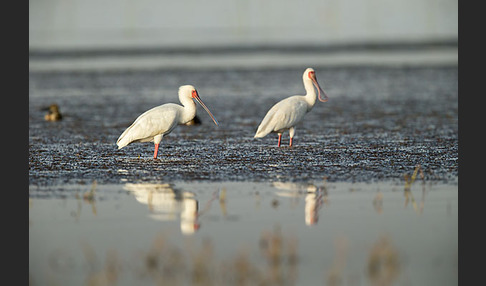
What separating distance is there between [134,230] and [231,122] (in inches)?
387

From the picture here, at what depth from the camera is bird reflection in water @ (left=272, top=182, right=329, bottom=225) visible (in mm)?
8126

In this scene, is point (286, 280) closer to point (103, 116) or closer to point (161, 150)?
point (161, 150)

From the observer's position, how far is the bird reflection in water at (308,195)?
26.7ft

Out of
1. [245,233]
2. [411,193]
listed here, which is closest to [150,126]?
[411,193]

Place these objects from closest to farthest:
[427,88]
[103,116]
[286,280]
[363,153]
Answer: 1. [286,280]
2. [363,153]
3. [103,116]
4. [427,88]

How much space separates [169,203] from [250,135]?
635cm

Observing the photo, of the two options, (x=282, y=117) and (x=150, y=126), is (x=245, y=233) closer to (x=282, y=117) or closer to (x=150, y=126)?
→ (x=150, y=126)

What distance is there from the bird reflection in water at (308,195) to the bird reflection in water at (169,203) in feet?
3.31

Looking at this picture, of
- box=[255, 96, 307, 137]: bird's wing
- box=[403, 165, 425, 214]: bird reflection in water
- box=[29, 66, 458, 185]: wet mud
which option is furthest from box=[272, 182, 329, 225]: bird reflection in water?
box=[255, 96, 307, 137]: bird's wing

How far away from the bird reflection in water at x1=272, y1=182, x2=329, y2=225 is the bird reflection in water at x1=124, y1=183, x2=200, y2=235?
3.31 ft

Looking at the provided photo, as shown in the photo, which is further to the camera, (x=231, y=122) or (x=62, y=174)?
(x=231, y=122)

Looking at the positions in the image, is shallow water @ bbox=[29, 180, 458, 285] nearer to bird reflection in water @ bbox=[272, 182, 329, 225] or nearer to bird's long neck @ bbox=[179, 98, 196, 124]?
bird reflection in water @ bbox=[272, 182, 329, 225]

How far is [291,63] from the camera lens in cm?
3994

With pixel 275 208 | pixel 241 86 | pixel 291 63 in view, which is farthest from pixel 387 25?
pixel 275 208
